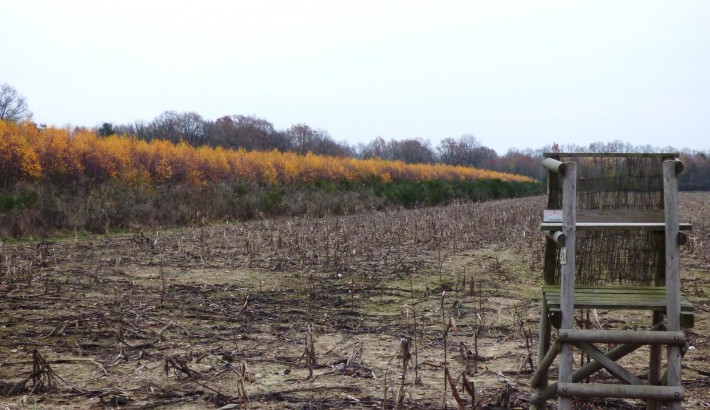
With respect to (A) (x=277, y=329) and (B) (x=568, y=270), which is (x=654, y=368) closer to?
(B) (x=568, y=270)

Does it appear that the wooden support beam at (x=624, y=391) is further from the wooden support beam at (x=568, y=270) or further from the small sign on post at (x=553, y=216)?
the small sign on post at (x=553, y=216)

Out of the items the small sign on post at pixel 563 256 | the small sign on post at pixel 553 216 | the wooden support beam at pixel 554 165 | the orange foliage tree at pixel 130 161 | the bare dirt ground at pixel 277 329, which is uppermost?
the orange foliage tree at pixel 130 161

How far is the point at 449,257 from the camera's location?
11570 mm

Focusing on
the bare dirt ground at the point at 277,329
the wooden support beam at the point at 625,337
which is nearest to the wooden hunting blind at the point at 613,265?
the wooden support beam at the point at 625,337

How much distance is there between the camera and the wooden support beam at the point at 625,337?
10.2ft

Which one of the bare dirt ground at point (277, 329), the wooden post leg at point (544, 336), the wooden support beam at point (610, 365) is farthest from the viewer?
the bare dirt ground at point (277, 329)

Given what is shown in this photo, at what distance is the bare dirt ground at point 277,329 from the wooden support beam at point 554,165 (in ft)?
4.47

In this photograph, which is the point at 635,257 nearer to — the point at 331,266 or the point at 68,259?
the point at 331,266

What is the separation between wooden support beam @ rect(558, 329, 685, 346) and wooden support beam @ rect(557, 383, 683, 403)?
228 mm

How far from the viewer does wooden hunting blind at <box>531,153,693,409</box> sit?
10.3ft

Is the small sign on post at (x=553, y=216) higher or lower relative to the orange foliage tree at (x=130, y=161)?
lower

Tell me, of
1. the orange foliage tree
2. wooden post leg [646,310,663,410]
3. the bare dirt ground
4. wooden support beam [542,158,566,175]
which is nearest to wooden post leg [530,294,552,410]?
the bare dirt ground

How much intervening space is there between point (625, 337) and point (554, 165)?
100 centimetres

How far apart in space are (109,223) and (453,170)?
48.5 m
